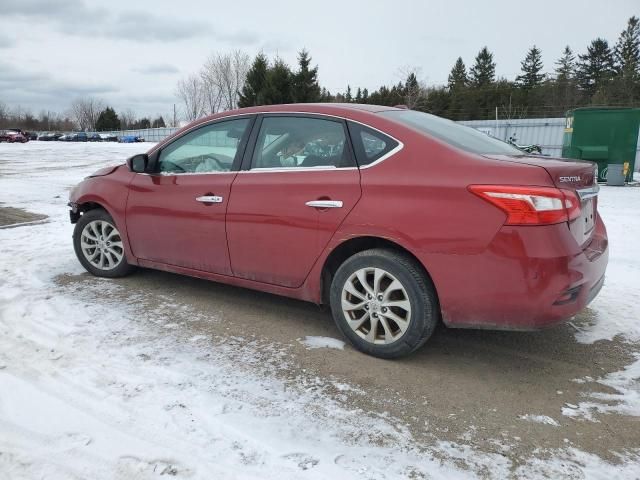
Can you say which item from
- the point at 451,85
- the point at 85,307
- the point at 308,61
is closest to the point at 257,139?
the point at 85,307

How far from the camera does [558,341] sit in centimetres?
376

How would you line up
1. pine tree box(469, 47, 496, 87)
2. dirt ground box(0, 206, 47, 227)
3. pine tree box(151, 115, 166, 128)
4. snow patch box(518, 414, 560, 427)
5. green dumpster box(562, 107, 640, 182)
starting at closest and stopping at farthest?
snow patch box(518, 414, 560, 427)
dirt ground box(0, 206, 47, 227)
green dumpster box(562, 107, 640, 182)
pine tree box(469, 47, 496, 87)
pine tree box(151, 115, 166, 128)

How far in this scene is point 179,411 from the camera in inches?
107

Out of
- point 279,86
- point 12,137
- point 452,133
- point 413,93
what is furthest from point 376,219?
point 12,137

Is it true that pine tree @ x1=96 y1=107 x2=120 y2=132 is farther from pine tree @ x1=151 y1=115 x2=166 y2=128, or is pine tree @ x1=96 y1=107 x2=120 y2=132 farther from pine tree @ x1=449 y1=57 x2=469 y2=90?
pine tree @ x1=449 y1=57 x2=469 y2=90

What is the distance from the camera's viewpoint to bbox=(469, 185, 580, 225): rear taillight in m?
2.82

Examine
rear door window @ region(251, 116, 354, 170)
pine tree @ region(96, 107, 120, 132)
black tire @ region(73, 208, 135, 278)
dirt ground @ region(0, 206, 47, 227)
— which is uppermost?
pine tree @ region(96, 107, 120, 132)

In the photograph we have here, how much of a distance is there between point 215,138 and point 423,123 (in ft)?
5.70

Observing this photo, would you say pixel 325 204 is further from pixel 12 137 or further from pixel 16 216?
pixel 12 137

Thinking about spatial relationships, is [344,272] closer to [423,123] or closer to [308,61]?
[423,123]

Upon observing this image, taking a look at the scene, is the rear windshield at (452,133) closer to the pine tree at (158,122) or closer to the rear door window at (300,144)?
the rear door window at (300,144)

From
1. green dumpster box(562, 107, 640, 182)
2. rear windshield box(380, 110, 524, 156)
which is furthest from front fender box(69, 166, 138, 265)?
green dumpster box(562, 107, 640, 182)

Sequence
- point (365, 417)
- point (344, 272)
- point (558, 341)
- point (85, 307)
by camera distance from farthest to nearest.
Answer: point (85, 307), point (558, 341), point (344, 272), point (365, 417)

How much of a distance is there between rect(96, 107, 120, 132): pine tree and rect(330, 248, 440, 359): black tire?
107431mm
